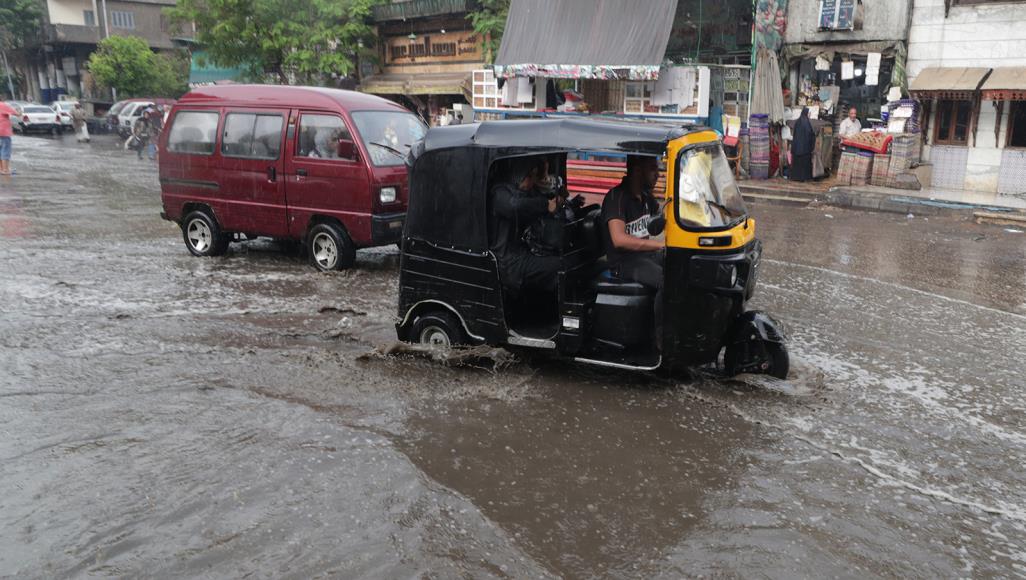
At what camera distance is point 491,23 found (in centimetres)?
2206

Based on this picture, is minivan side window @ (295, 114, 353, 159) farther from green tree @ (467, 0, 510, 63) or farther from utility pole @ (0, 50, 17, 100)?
utility pole @ (0, 50, 17, 100)

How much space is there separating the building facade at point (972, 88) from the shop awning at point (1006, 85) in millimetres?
16

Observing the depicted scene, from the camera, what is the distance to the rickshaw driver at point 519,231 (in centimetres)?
578

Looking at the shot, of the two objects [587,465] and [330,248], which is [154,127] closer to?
[330,248]

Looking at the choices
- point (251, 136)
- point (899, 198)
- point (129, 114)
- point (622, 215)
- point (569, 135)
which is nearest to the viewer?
point (569, 135)

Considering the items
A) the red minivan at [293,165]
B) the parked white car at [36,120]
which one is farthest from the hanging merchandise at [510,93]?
the parked white car at [36,120]

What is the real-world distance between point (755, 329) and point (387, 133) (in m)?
5.62

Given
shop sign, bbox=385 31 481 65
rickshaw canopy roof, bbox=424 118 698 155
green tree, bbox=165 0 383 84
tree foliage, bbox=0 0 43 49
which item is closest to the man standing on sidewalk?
shop sign, bbox=385 31 481 65

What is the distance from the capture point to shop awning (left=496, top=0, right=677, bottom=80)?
17875 millimetres

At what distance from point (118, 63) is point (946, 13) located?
37.2m

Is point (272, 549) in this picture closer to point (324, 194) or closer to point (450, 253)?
point (450, 253)

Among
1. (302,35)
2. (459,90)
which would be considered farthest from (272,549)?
(302,35)

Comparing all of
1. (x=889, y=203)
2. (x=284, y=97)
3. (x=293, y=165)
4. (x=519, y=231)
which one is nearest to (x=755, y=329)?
(x=519, y=231)

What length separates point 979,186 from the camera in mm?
16438
